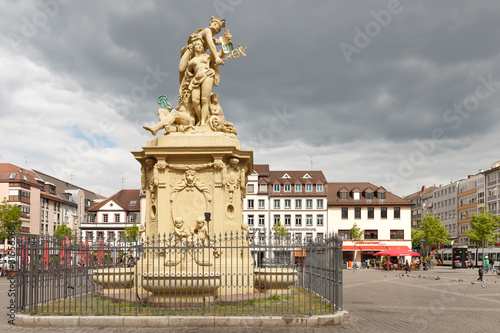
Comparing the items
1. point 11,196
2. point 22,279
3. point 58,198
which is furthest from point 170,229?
point 58,198

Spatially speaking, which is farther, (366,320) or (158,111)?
(158,111)

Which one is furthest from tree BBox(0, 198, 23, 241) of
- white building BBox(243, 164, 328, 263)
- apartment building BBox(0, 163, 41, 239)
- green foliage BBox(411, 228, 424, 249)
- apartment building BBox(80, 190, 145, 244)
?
green foliage BBox(411, 228, 424, 249)

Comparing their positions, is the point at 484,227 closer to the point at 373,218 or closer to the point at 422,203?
the point at 373,218

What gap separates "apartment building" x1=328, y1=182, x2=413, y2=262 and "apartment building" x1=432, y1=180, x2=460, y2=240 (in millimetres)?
32850

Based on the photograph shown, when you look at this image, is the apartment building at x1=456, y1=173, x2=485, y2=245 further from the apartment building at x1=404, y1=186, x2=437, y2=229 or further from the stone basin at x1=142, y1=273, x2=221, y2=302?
the stone basin at x1=142, y1=273, x2=221, y2=302

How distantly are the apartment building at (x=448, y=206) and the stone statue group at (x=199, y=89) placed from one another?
325 feet

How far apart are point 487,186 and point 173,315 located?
8960cm

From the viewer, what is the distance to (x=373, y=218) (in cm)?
7931

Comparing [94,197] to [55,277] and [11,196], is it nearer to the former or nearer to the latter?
[11,196]

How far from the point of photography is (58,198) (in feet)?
301

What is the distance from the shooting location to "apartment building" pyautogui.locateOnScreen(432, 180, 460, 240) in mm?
107438

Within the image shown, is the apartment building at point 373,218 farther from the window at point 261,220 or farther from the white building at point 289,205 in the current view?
the window at point 261,220

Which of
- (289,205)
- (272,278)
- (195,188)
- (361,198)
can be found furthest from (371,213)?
(195,188)

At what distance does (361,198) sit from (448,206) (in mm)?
40385
